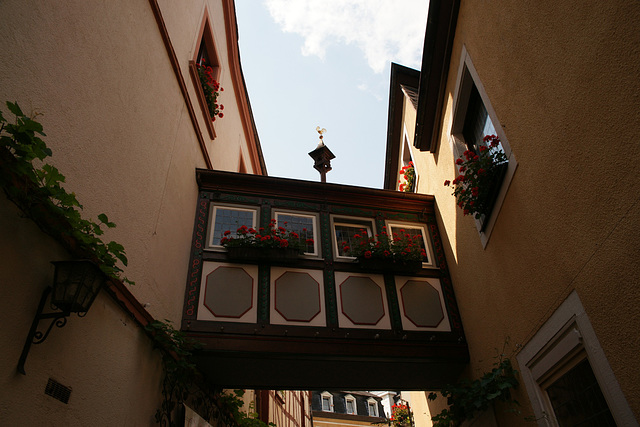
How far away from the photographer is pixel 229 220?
25.3 ft

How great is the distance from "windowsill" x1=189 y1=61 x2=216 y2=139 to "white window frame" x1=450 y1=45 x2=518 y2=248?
13.6ft

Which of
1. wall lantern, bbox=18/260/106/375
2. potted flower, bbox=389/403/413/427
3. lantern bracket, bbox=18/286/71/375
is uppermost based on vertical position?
potted flower, bbox=389/403/413/427

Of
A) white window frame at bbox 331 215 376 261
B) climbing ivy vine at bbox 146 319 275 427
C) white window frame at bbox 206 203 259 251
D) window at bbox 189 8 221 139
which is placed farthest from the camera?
white window frame at bbox 331 215 376 261

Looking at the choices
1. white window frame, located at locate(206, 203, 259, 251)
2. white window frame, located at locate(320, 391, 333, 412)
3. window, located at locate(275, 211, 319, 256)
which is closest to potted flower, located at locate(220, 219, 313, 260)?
white window frame, located at locate(206, 203, 259, 251)

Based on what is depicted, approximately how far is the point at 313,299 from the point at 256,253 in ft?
3.65

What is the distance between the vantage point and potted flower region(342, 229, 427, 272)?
749 cm

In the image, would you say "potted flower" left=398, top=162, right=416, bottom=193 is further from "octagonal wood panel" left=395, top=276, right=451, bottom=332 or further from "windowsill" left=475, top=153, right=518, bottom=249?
"windowsill" left=475, top=153, right=518, bottom=249

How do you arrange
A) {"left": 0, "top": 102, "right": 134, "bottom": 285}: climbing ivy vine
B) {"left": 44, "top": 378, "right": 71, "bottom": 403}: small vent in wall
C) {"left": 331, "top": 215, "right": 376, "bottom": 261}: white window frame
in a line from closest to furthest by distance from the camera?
1. {"left": 0, "top": 102, "right": 134, "bottom": 285}: climbing ivy vine
2. {"left": 44, "top": 378, "right": 71, "bottom": 403}: small vent in wall
3. {"left": 331, "top": 215, "right": 376, "bottom": 261}: white window frame

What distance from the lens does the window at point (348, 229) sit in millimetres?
8078

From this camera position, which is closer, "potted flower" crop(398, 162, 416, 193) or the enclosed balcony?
the enclosed balcony

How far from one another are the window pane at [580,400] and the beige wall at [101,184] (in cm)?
434

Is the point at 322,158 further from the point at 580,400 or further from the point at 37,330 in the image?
the point at 37,330

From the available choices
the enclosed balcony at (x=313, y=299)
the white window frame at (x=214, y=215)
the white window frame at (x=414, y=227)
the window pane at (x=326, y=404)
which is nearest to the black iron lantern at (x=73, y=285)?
the enclosed balcony at (x=313, y=299)

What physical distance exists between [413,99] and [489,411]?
6502 millimetres
